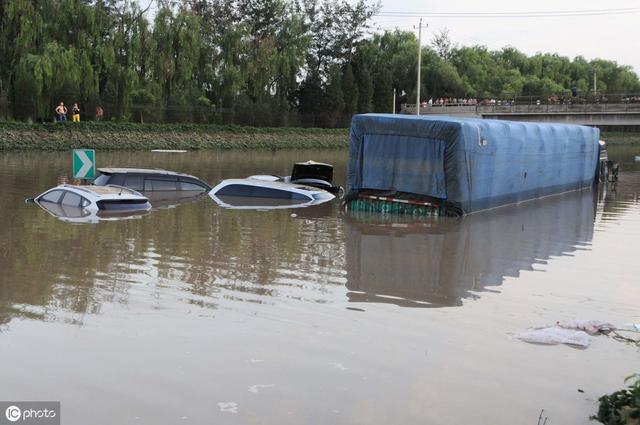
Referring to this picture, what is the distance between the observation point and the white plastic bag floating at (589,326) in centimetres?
1148

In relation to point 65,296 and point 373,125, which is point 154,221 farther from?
point 65,296

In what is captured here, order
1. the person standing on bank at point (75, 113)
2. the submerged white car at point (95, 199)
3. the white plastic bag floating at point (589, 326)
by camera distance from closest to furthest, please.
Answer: the white plastic bag floating at point (589, 326)
the submerged white car at point (95, 199)
the person standing on bank at point (75, 113)

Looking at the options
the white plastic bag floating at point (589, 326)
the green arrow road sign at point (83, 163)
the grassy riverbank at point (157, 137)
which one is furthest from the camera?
the grassy riverbank at point (157, 137)

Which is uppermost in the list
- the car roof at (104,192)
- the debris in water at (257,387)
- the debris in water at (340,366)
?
the car roof at (104,192)

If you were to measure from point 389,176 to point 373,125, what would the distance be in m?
1.67

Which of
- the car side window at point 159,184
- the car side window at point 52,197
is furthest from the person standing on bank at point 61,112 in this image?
the car side window at point 52,197

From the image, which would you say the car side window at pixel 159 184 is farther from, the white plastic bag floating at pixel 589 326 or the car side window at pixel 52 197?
the white plastic bag floating at pixel 589 326

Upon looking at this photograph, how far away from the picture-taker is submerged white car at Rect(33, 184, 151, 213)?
23500mm

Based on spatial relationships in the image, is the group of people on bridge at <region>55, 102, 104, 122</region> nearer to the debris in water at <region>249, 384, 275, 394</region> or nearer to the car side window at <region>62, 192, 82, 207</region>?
the car side window at <region>62, 192, 82, 207</region>

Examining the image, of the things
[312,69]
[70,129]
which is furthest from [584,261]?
[312,69]

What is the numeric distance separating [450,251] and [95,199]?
35.0 feet

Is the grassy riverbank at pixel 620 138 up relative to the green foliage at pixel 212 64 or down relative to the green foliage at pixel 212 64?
down

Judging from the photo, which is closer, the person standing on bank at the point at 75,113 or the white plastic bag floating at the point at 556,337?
the white plastic bag floating at the point at 556,337

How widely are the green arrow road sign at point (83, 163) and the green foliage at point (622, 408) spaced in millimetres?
22677
